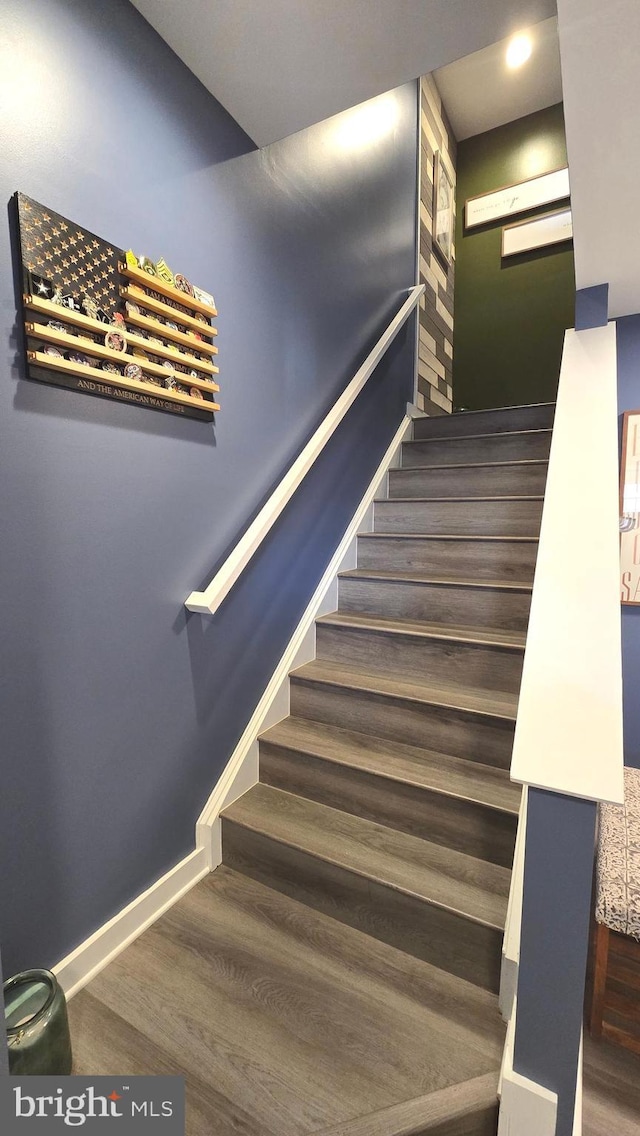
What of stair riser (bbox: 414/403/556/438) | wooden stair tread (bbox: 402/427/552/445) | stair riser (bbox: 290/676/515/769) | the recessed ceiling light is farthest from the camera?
the recessed ceiling light

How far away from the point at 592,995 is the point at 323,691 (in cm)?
118

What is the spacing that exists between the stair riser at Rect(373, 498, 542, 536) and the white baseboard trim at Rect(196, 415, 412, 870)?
0.11 m

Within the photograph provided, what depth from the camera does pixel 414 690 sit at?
1.80 meters

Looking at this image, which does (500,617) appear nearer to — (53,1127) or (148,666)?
(148,666)

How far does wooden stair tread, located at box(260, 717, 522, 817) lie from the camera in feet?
4.87

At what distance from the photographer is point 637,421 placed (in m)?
2.32

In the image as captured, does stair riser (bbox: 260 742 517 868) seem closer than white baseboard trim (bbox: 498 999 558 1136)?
No

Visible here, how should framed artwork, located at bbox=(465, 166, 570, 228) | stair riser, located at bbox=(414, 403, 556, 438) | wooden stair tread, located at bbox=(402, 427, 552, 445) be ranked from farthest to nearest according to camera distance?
framed artwork, located at bbox=(465, 166, 570, 228), stair riser, located at bbox=(414, 403, 556, 438), wooden stair tread, located at bbox=(402, 427, 552, 445)

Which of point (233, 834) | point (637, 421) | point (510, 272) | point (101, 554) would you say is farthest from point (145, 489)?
point (510, 272)

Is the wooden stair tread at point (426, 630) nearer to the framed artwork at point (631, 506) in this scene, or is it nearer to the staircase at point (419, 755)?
the staircase at point (419, 755)

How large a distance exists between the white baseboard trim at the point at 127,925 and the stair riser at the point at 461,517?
5.70 ft

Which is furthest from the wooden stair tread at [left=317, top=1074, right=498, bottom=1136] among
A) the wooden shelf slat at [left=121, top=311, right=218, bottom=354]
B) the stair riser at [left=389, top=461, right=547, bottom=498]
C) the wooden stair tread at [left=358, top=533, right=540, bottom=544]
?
the stair riser at [left=389, top=461, right=547, bottom=498]

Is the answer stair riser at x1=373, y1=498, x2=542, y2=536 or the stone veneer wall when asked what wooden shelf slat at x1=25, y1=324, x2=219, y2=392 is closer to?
stair riser at x1=373, y1=498, x2=542, y2=536

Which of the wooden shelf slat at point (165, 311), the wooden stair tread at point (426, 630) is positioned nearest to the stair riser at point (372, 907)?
the wooden stair tread at point (426, 630)
